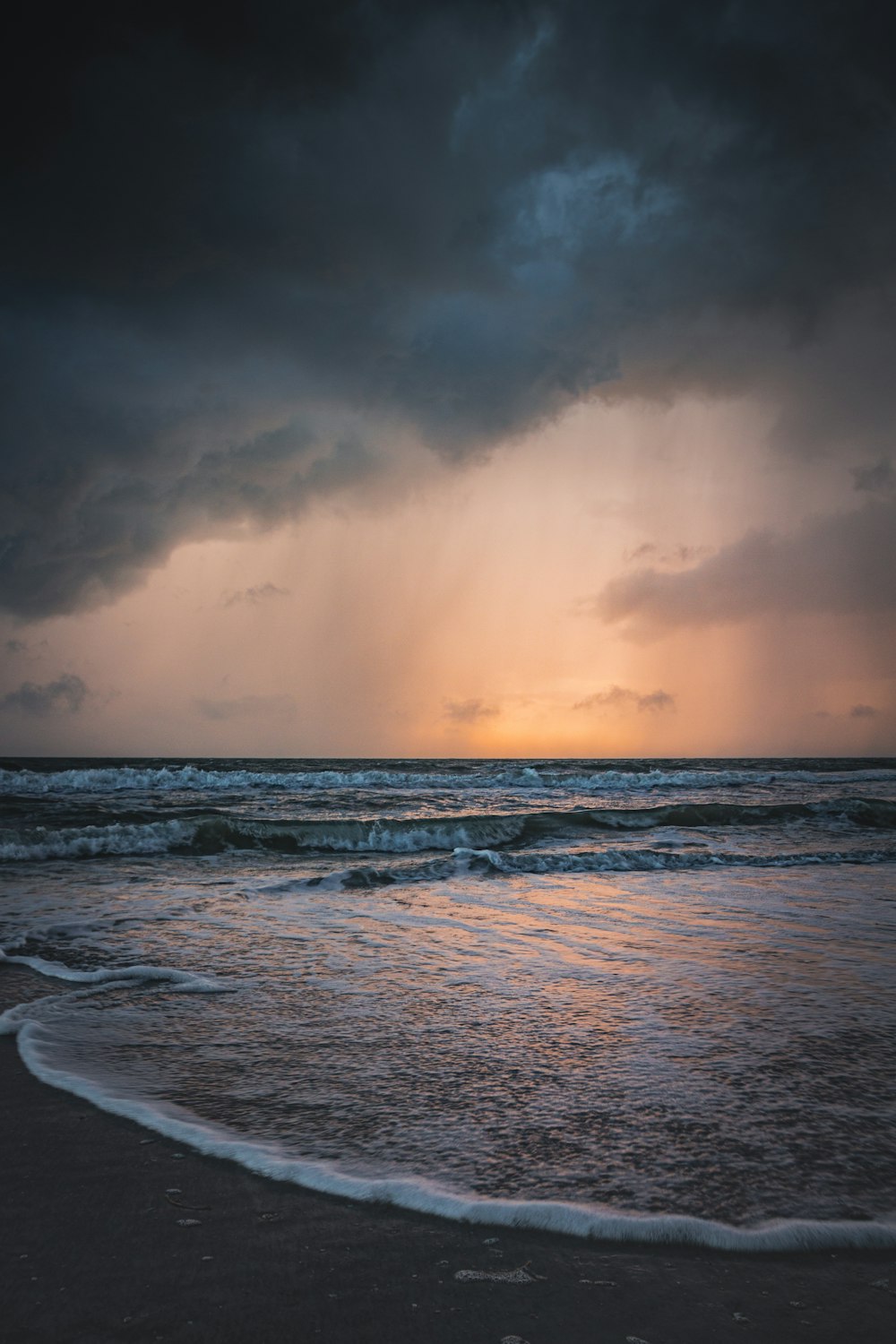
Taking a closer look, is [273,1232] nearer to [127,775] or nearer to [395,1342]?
[395,1342]

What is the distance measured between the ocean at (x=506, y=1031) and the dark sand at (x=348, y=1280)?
0.12 metres

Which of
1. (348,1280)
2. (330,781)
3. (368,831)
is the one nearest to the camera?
(348,1280)

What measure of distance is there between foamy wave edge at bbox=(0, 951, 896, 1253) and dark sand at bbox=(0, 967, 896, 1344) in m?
0.05

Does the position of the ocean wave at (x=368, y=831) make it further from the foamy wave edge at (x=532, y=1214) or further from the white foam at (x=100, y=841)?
the foamy wave edge at (x=532, y=1214)

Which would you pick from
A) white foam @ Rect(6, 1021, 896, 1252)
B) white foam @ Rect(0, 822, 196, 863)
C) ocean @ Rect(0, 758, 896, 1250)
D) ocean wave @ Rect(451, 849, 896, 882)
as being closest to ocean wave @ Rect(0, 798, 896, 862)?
white foam @ Rect(0, 822, 196, 863)

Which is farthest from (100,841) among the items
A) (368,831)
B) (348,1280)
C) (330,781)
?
(330,781)

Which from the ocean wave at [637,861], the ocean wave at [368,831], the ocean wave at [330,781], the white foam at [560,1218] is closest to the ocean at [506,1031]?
the white foam at [560,1218]

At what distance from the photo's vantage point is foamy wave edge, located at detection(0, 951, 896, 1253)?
2.17 meters

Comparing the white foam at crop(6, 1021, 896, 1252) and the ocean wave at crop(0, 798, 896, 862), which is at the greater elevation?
the white foam at crop(6, 1021, 896, 1252)

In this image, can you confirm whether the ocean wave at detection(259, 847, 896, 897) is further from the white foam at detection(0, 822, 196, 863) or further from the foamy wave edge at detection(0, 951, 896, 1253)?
the foamy wave edge at detection(0, 951, 896, 1253)

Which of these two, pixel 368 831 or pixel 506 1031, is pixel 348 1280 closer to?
pixel 506 1031

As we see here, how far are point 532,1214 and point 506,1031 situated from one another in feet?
5.52

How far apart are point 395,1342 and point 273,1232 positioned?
2.05 feet

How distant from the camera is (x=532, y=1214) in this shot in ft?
7.50
